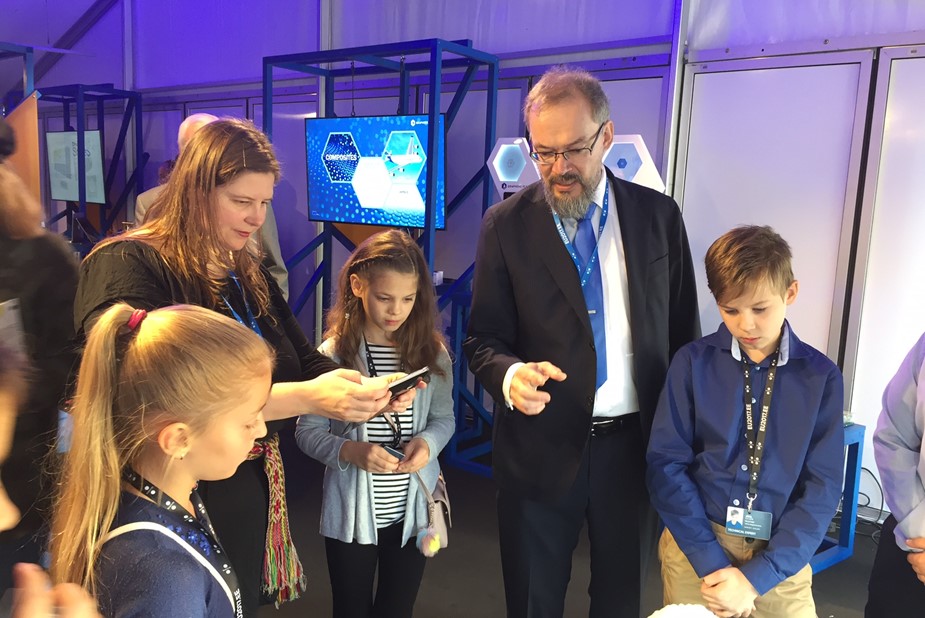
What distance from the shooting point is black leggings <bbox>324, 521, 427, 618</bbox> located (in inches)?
74.5

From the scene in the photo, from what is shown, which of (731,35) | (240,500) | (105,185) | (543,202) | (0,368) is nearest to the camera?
(0,368)

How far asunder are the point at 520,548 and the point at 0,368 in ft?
4.51

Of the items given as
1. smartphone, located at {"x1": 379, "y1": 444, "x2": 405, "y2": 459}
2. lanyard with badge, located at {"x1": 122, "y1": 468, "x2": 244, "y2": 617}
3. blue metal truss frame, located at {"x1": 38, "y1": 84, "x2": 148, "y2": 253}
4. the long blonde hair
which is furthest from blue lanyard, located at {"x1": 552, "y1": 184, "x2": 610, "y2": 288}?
blue metal truss frame, located at {"x1": 38, "y1": 84, "x2": 148, "y2": 253}

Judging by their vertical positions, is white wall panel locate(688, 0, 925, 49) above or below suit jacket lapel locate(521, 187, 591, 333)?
above

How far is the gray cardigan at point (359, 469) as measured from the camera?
1.87m

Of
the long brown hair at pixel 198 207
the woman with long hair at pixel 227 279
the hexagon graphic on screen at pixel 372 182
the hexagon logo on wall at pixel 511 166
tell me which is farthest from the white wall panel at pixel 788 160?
the long brown hair at pixel 198 207

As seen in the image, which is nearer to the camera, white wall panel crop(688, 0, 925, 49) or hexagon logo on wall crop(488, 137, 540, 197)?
white wall panel crop(688, 0, 925, 49)

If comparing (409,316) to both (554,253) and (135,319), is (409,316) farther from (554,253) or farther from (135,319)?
(135,319)

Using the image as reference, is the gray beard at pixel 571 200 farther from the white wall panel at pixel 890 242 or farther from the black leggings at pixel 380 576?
the white wall panel at pixel 890 242

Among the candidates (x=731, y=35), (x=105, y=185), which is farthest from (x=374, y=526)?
(x=105, y=185)

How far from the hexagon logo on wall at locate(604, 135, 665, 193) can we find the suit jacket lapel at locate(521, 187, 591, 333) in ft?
5.53

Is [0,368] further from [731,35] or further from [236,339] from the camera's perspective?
[731,35]

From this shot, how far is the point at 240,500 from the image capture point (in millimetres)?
1434

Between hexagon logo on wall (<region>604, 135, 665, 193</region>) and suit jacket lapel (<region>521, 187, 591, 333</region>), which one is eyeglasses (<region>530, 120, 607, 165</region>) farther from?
hexagon logo on wall (<region>604, 135, 665, 193</region>)
